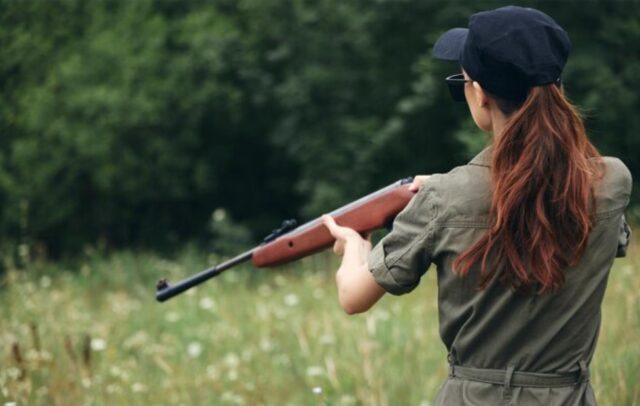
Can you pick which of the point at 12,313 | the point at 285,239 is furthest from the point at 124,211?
the point at 285,239

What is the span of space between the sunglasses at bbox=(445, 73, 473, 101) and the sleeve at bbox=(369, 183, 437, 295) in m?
0.27

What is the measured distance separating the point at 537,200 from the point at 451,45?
1.51ft

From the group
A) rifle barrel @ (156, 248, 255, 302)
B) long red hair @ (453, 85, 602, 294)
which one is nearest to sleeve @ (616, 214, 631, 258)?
long red hair @ (453, 85, 602, 294)

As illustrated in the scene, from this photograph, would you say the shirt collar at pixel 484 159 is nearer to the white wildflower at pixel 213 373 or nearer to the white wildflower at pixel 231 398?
the white wildflower at pixel 231 398

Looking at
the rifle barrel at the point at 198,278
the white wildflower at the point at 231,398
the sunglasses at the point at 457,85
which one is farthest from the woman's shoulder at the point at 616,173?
the white wildflower at the point at 231,398

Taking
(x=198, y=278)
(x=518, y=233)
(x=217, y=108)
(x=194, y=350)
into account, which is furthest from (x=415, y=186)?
(x=217, y=108)

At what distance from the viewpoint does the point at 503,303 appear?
6.94ft

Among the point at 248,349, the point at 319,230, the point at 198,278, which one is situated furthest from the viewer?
the point at 248,349

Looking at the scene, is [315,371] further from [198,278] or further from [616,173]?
[616,173]

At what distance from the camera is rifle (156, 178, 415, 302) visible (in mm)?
2586

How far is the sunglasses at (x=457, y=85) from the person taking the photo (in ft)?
7.41

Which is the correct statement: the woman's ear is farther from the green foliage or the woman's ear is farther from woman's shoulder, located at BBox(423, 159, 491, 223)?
the green foliage

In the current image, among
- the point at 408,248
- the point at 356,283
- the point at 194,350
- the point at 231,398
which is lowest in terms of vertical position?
the point at 194,350

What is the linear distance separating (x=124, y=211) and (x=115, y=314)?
8.43 meters
